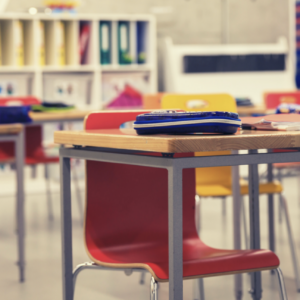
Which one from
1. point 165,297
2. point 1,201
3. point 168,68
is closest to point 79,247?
point 165,297

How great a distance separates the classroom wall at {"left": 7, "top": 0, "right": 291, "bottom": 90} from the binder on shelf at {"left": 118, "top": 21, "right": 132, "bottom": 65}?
1.38 ft

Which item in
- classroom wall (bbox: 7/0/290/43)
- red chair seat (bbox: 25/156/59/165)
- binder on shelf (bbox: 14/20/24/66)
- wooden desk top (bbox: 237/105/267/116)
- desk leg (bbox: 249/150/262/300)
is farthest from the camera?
classroom wall (bbox: 7/0/290/43)

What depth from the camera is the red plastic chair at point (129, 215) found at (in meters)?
1.48

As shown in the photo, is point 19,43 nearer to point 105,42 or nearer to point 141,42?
point 105,42

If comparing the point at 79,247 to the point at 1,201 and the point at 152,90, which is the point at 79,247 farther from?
the point at 152,90

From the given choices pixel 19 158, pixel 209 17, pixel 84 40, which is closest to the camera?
pixel 19 158

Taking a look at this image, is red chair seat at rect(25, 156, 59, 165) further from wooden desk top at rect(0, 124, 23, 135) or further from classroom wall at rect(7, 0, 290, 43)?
classroom wall at rect(7, 0, 290, 43)

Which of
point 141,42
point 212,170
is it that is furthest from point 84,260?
point 141,42

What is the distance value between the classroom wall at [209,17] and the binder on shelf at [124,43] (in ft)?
1.38

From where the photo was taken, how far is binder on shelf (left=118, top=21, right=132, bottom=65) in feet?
16.6

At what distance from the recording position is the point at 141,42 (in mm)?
5242

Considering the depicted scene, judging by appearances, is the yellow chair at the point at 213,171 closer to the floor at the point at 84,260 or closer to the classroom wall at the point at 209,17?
the floor at the point at 84,260

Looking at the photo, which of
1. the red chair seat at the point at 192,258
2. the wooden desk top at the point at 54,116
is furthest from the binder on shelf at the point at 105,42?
the red chair seat at the point at 192,258

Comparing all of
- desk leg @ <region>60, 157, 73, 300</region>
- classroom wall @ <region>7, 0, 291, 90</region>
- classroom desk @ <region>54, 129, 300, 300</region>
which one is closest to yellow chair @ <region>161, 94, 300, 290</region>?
desk leg @ <region>60, 157, 73, 300</region>
